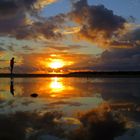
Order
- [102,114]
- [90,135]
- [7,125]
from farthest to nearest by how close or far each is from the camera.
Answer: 1. [102,114]
2. [7,125]
3. [90,135]

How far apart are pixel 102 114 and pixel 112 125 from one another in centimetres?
416

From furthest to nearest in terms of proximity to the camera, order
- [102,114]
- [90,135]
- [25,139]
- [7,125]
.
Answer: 1. [102,114]
2. [7,125]
3. [90,135]
4. [25,139]

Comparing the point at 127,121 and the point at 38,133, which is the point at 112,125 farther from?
the point at 38,133

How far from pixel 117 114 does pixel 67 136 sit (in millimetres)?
8112

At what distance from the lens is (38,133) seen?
599 inches

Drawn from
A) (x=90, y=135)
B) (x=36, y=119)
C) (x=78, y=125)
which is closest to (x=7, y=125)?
(x=36, y=119)

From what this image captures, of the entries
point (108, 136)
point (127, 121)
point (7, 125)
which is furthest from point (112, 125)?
point (7, 125)

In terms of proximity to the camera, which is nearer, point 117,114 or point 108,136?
point 108,136

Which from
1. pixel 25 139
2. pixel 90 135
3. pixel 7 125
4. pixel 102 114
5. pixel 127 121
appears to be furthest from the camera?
pixel 102 114

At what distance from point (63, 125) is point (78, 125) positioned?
781 millimetres

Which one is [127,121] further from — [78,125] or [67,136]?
[67,136]

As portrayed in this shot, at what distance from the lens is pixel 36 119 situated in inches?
762

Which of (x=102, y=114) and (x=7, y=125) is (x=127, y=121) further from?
(x=7, y=125)

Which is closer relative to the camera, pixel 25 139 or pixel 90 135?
pixel 25 139
